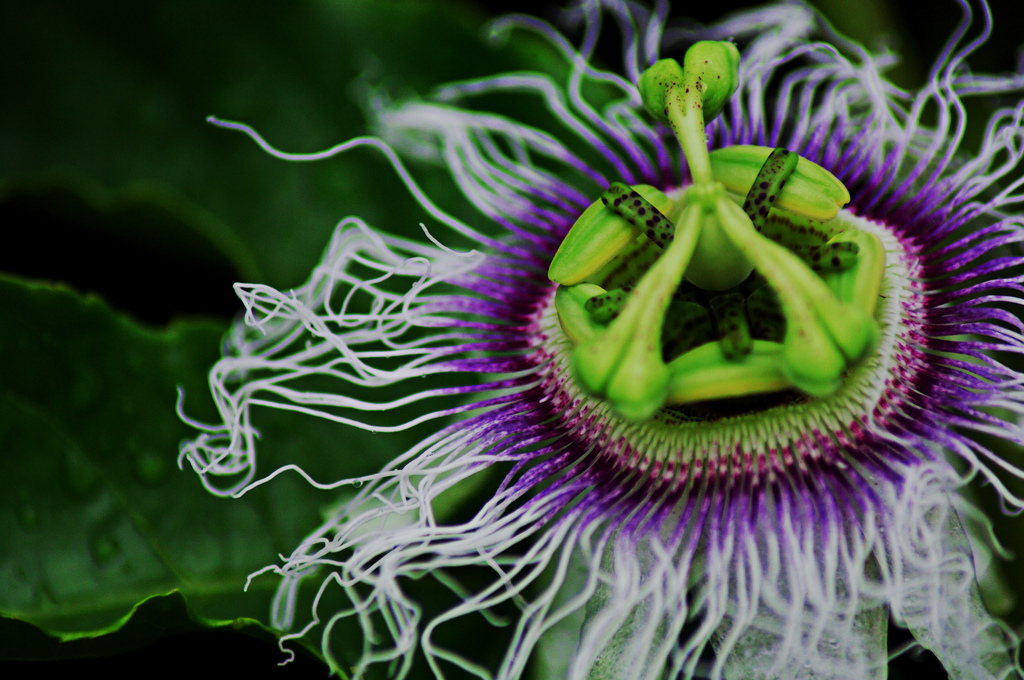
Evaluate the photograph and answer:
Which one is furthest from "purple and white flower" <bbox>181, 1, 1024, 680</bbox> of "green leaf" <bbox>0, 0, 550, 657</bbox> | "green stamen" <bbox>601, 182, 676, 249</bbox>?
"green stamen" <bbox>601, 182, 676, 249</bbox>

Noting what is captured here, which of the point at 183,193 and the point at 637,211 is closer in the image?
the point at 637,211

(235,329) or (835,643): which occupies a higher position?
(235,329)

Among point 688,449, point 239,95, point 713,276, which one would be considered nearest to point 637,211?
point 713,276

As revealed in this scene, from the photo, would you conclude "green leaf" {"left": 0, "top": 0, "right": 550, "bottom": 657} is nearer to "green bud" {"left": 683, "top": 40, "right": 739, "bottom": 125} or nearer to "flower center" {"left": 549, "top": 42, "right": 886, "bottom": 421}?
"flower center" {"left": 549, "top": 42, "right": 886, "bottom": 421}

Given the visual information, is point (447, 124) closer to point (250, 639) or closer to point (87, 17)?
point (87, 17)

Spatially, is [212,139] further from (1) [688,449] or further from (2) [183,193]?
(1) [688,449]

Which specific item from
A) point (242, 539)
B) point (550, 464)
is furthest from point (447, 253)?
point (242, 539)

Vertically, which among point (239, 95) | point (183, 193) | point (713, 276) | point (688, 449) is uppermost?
point (239, 95)

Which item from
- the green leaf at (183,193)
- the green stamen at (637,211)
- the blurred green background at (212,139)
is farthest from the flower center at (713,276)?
the blurred green background at (212,139)
